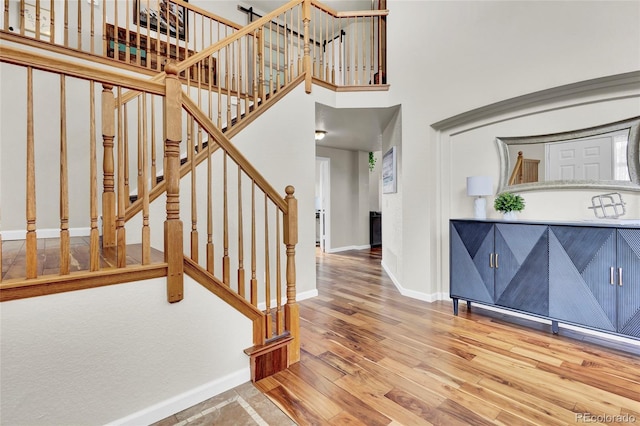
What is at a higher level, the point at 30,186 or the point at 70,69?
the point at 70,69

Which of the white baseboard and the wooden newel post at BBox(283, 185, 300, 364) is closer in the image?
the white baseboard

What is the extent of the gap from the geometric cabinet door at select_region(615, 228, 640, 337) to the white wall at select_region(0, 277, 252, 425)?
102 inches

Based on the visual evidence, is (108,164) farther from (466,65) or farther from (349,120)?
(349,120)

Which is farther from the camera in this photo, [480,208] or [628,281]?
[480,208]

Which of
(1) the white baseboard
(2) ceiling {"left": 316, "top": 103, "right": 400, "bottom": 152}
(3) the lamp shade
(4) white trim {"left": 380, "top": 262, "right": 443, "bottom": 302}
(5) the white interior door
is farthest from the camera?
(2) ceiling {"left": 316, "top": 103, "right": 400, "bottom": 152}

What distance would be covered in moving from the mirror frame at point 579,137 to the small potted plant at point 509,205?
0.12 meters

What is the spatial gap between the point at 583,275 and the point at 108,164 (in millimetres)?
3248

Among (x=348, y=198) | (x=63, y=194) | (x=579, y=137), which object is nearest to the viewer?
(x=63, y=194)

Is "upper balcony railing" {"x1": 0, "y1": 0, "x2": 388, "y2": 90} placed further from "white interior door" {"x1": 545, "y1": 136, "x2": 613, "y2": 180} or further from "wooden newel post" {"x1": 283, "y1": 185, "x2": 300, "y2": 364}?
"white interior door" {"x1": 545, "y1": 136, "x2": 613, "y2": 180}

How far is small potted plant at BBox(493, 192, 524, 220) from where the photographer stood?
2.88 meters

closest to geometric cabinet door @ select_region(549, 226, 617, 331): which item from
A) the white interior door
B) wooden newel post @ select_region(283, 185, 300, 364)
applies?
the white interior door

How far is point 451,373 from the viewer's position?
200cm

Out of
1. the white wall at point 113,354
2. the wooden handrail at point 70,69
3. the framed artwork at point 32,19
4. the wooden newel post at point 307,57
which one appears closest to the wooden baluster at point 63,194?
the wooden handrail at point 70,69

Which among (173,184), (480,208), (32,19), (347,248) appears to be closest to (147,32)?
(32,19)
